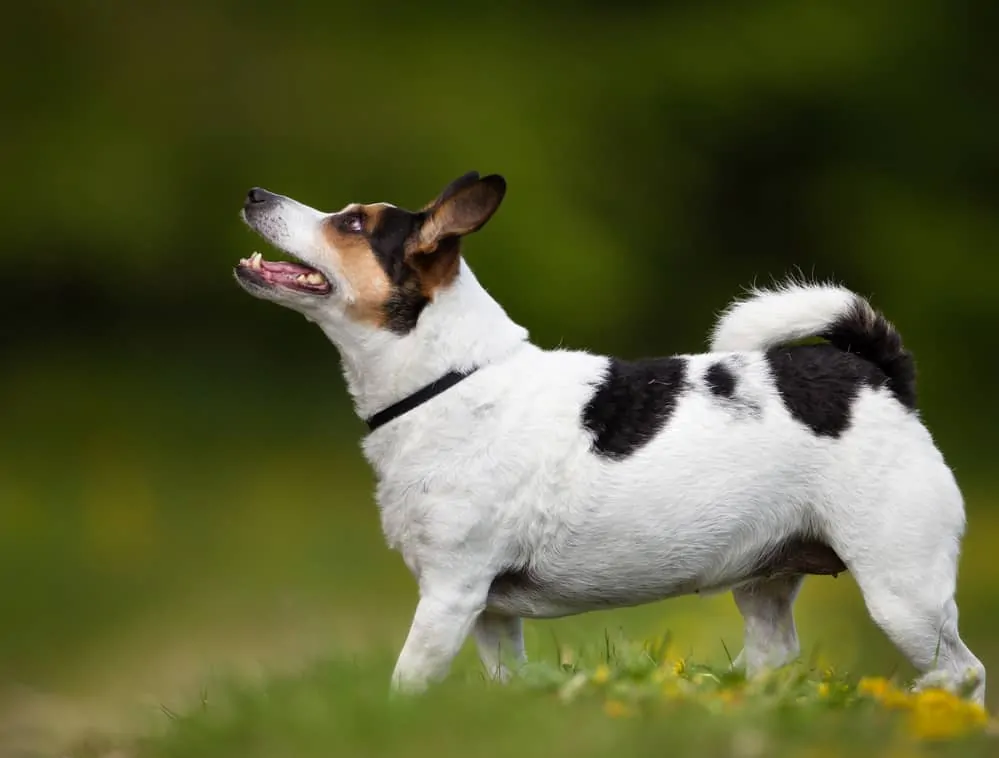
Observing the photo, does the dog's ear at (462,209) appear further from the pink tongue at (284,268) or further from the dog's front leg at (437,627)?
the dog's front leg at (437,627)

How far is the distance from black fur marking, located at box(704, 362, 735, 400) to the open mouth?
4.54 ft

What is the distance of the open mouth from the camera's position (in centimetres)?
504

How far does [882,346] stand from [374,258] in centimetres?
187

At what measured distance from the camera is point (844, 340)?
5352 mm

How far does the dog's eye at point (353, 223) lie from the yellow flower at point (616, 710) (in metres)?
1.86

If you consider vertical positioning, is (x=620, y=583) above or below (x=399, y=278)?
below

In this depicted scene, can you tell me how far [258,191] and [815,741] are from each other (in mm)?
2703

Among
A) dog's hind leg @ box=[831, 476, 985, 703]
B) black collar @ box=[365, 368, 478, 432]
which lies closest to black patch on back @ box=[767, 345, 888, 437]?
dog's hind leg @ box=[831, 476, 985, 703]

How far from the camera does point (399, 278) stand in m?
5.06

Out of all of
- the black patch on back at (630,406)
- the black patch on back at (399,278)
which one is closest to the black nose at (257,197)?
the black patch on back at (399,278)

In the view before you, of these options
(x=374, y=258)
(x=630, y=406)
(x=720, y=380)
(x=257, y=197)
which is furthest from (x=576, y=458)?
(x=257, y=197)

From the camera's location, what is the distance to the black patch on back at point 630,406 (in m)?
5.04

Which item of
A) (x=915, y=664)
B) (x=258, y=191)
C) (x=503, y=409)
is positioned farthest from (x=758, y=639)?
(x=258, y=191)

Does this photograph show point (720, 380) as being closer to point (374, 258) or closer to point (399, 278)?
point (399, 278)
